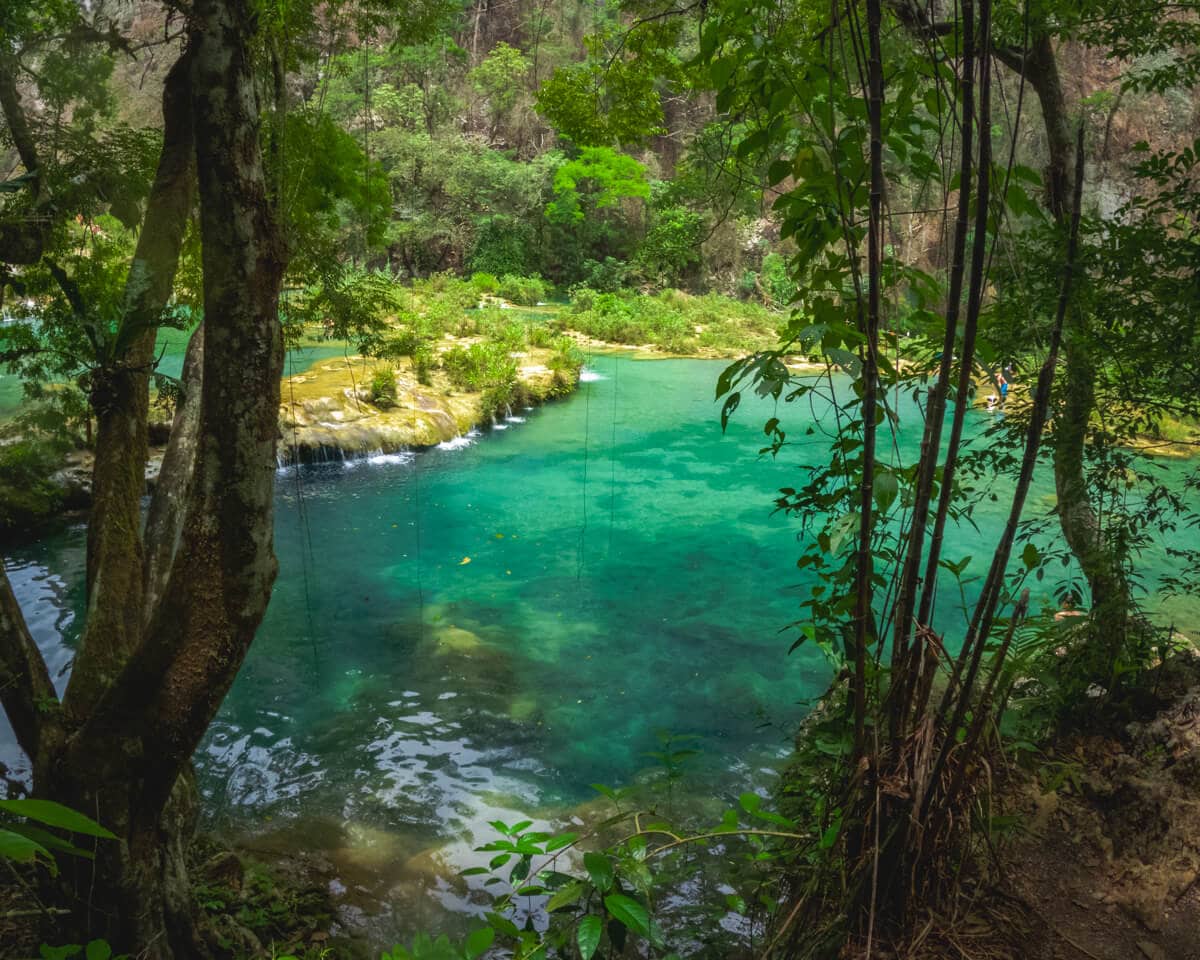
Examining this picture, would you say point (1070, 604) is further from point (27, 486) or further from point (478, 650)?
point (27, 486)

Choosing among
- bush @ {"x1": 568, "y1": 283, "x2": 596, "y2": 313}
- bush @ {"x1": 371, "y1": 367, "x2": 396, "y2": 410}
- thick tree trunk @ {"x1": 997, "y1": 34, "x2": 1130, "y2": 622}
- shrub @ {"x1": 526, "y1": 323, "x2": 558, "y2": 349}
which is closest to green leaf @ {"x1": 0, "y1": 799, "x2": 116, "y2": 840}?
thick tree trunk @ {"x1": 997, "y1": 34, "x2": 1130, "y2": 622}

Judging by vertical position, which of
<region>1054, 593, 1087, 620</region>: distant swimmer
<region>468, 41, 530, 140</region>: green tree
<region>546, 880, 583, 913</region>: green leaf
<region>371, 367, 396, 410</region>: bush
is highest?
<region>468, 41, 530, 140</region>: green tree

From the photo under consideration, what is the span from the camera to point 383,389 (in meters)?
12.0

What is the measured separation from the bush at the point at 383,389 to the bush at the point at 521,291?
11.8 metres

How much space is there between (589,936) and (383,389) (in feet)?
36.7

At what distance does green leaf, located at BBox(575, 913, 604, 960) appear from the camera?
1.43m

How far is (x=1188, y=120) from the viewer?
52.2 ft

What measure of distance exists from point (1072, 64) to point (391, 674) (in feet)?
65.4

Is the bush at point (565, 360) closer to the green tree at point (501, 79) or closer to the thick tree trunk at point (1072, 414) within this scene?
the thick tree trunk at point (1072, 414)

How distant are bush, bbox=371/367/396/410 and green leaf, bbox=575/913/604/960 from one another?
35.8ft

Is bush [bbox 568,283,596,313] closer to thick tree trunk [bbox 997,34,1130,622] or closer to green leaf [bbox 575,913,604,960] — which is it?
thick tree trunk [bbox 997,34,1130,622]

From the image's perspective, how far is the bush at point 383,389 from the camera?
38.9ft

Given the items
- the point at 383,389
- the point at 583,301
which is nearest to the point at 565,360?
the point at 383,389

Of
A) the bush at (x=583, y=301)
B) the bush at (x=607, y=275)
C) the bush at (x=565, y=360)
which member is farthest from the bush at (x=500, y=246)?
the bush at (x=565, y=360)
